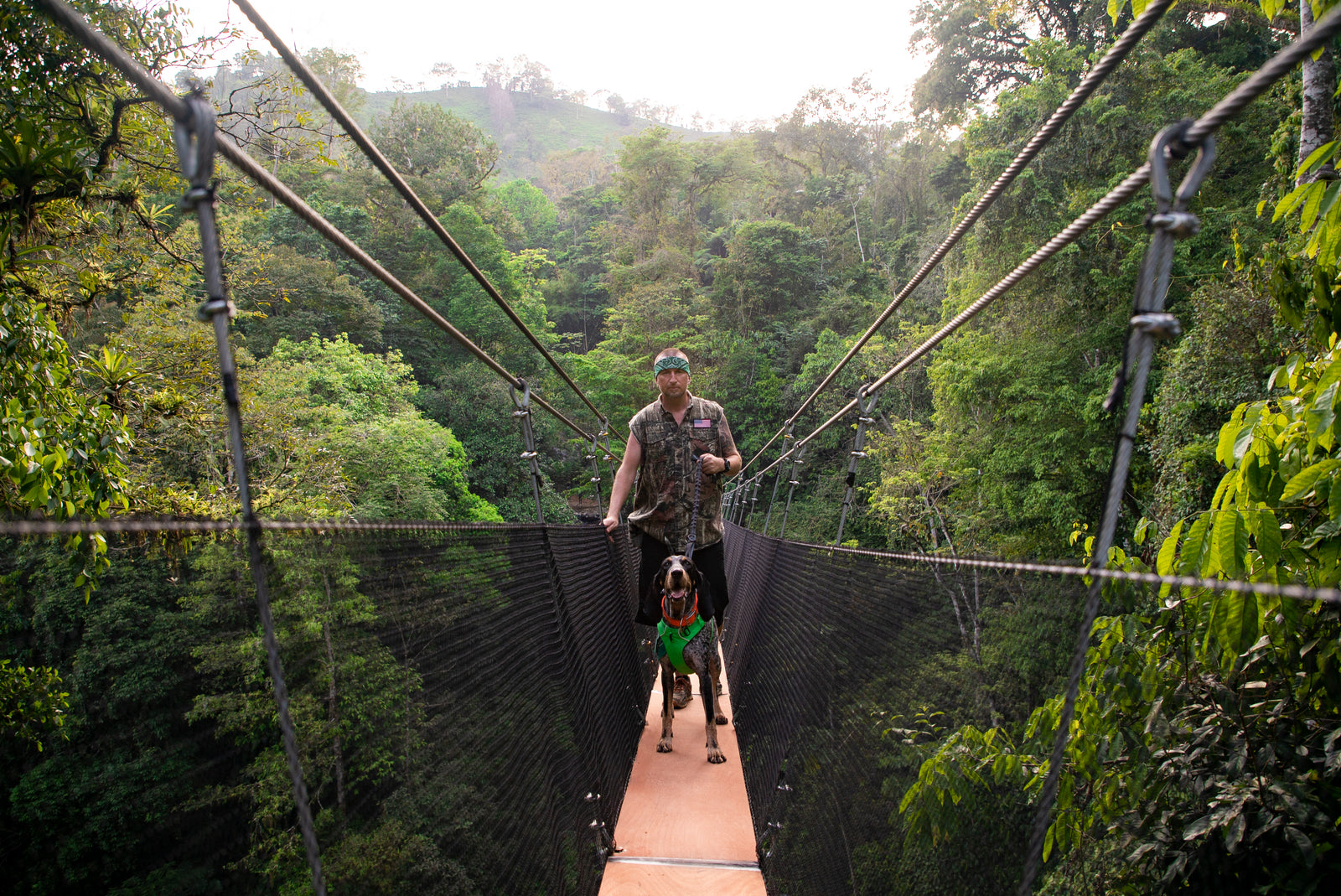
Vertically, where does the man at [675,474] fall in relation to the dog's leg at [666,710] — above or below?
above

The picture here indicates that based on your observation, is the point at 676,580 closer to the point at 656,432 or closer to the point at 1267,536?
the point at 656,432

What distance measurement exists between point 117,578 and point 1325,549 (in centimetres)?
114

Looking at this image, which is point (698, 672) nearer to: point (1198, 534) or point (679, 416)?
point (679, 416)

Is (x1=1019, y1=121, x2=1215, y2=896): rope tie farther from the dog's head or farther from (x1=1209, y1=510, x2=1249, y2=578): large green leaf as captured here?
the dog's head

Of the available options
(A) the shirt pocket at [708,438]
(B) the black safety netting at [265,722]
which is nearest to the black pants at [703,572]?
(A) the shirt pocket at [708,438]

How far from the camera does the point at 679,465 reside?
2654 mm

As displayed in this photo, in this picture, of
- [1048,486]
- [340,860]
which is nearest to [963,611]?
[340,860]

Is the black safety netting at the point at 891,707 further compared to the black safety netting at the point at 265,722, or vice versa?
the black safety netting at the point at 891,707

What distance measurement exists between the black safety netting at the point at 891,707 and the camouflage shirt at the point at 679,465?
655mm

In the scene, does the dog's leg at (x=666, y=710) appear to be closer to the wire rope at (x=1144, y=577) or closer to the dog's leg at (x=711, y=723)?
the dog's leg at (x=711, y=723)

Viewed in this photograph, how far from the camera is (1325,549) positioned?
28.3 inches

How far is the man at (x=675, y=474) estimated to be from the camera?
102 inches

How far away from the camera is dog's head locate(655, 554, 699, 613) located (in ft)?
7.82

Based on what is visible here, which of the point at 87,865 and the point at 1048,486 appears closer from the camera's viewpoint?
the point at 87,865
